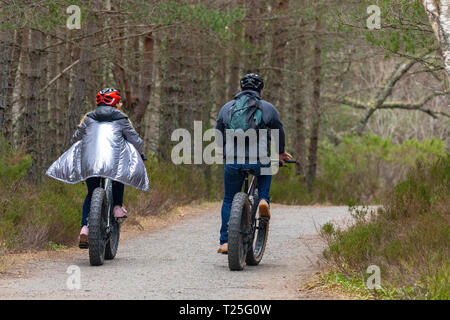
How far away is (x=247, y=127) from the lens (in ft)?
28.9

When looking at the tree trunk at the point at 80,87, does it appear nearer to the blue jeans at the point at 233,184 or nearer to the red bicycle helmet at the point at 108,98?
the red bicycle helmet at the point at 108,98

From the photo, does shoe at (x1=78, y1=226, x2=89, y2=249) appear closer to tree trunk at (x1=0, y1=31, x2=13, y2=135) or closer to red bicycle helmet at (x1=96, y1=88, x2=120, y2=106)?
red bicycle helmet at (x1=96, y1=88, x2=120, y2=106)

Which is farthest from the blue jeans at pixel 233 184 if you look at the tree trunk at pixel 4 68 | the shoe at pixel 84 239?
the tree trunk at pixel 4 68

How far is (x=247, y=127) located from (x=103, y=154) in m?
1.72

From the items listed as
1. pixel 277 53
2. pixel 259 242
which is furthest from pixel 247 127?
pixel 277 53

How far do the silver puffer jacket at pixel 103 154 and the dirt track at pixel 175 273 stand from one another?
1.02 metres

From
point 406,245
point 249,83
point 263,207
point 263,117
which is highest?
point 249,83

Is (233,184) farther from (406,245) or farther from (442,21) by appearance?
(442,21)

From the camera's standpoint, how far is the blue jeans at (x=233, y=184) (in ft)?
29.4

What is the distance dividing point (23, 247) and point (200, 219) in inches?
236

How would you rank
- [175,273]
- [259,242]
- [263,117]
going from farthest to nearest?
[259,242] < [263,117] < [175,273]

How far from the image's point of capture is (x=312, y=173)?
89.9 ft

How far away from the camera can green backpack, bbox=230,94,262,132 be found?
28.9 ft

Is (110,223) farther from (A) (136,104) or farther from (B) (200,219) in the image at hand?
(A) (136,104)
